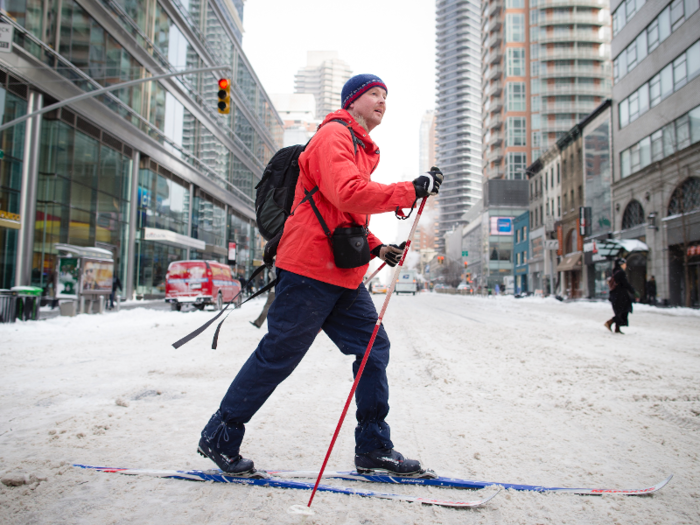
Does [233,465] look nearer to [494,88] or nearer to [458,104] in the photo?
[494,88]

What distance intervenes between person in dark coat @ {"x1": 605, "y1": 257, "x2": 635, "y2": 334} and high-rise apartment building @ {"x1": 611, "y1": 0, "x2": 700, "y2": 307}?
15.3 meters

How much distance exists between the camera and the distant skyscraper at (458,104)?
169875 mm

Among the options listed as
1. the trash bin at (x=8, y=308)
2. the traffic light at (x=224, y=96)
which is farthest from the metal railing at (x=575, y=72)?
the trash bin at (x=8, y=308)

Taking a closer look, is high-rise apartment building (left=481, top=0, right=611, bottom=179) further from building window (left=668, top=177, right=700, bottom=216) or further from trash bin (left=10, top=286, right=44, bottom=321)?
trash bin (left=10, top=286, right=44, bottom=321)

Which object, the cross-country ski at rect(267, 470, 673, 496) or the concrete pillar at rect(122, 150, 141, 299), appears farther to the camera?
the concrete pillar at rect(122, 150, 141, 299)

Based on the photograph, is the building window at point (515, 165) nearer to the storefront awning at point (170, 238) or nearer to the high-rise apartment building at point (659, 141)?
the high-rise apartment building at point (659, 141)

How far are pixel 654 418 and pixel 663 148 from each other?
28.4 metres

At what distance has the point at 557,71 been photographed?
71.8 meters

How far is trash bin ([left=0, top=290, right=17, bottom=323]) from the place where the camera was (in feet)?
32.3

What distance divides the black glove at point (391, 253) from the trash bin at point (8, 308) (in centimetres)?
1067

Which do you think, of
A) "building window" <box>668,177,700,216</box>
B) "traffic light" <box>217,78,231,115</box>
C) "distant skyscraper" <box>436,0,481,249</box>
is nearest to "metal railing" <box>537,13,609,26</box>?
"building window" <box>668,177,700,216</box>

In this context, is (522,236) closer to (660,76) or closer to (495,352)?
(660,76)

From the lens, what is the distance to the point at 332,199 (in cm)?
204

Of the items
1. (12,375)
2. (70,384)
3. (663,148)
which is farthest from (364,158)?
(663,148)
